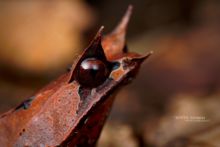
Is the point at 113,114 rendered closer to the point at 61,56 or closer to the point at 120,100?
the point at 120,100

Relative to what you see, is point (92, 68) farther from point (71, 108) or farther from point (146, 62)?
point (146, 62)

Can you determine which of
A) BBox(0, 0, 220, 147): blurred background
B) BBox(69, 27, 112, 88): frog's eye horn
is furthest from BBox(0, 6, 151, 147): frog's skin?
BBox(0, 0, 220, 147): blurred background

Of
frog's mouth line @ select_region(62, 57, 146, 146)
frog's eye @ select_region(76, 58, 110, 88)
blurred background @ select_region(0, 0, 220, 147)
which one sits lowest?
blurred background @ select_region(0, 0, 220, 147)

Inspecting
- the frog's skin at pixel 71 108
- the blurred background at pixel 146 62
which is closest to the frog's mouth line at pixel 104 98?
the frog's skin at pixel 71 108

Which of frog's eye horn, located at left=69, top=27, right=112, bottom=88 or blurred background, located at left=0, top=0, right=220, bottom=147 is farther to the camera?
blurred background, located at left=0, top=0, right=220, bottom=147

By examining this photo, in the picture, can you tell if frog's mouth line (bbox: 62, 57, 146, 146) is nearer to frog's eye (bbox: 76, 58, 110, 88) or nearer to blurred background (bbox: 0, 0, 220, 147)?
frog's eye (bbox: 76, 58, 110, 88)

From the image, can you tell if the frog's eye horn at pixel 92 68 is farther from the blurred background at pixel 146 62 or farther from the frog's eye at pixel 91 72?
the blurred background at pixel 146 62

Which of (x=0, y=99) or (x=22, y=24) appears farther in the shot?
(x=22, y=24)

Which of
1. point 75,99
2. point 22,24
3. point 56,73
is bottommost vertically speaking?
point 56,73

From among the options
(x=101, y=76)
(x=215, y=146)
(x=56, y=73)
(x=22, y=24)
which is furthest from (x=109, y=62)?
(x=22, y=24)
